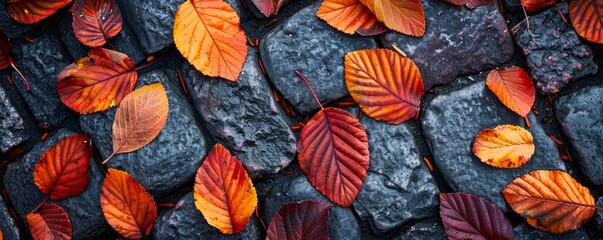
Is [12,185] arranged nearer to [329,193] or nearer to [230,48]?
[230,48]

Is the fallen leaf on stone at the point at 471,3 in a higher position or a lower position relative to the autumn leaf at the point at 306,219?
higher

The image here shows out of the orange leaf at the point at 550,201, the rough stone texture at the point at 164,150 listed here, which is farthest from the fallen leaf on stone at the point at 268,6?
the orange leaf at the point at 550,201

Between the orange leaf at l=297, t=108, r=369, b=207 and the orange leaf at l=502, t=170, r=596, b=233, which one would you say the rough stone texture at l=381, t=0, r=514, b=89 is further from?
the orange leaf at l=502, t=170, r=596, b=233

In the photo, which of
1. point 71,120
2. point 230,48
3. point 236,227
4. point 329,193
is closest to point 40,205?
point 71,120

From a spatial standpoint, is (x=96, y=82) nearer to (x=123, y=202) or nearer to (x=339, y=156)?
(x=123, y=202)

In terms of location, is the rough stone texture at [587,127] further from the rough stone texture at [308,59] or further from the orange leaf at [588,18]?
the rough stone texture at [308,59]
